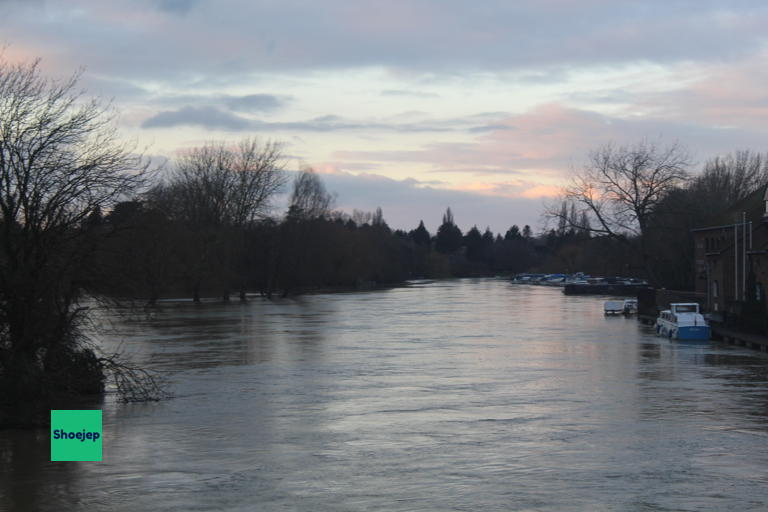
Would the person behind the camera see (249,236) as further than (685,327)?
Yes

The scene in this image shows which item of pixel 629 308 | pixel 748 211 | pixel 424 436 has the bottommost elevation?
pixel 424 436

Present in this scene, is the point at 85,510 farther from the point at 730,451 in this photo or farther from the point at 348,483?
the point at 730,451

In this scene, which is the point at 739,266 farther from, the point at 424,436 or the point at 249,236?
the point at 249,236

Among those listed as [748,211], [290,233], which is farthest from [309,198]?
[748,211]

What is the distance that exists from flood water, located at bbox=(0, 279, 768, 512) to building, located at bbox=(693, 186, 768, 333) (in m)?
9.12

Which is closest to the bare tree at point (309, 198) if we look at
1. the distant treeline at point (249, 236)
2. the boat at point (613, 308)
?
the distant treeline at point (249, 236)

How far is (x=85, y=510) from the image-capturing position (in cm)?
1527

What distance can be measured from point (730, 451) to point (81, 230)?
1601cm

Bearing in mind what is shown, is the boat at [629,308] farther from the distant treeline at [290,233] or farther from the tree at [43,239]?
the tree at [43,239]

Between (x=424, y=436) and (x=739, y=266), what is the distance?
41210mm

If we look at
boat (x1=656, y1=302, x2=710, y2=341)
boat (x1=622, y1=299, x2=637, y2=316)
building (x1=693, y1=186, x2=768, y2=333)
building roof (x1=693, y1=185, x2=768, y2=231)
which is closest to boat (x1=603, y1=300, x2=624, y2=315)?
boat (x1=622, y1=299, x2=637, y2=316)

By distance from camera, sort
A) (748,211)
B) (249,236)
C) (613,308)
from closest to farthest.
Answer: (748,211) → (613,308) → (249,236)

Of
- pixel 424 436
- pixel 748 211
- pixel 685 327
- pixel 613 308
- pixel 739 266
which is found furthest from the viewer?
pixel 613 308

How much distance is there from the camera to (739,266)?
5662cm
